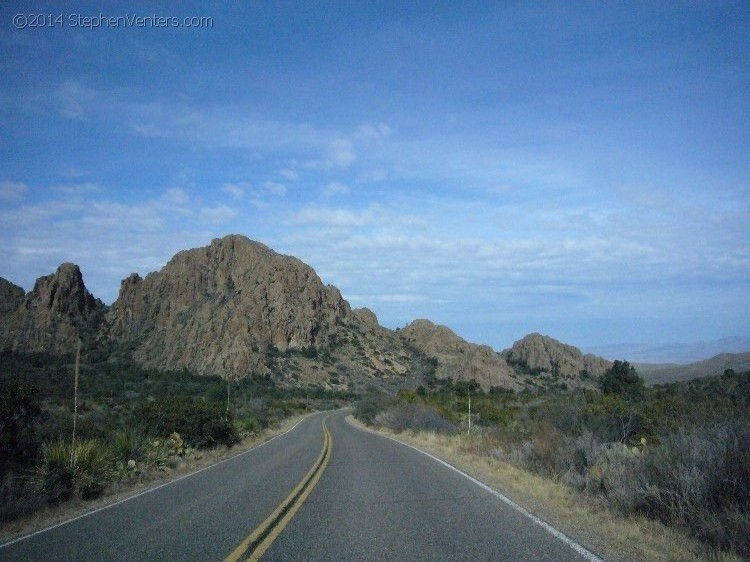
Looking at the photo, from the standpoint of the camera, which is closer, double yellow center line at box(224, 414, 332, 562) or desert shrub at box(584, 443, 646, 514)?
double yellow center line at box(224, 414, 332, 562)

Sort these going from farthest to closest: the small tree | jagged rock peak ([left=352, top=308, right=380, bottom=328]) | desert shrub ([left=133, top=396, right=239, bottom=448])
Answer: jagged rock peak ([left=352, top=308, right=380, bottom=328]), the small tree, desert shrub ([left=133, top=396, right=239, bottom=448])

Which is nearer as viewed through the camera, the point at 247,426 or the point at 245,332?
the point at 247,426

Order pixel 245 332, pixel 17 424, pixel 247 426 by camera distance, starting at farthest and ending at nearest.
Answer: pixel 245 332 < pixel 247 426 < pixel 17 424

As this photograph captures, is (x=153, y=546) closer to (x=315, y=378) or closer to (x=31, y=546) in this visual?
(x=31, y=546)

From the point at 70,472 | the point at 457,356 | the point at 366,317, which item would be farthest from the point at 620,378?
the point at 366,317

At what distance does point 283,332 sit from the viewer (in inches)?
4146

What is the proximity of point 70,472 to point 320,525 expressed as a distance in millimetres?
6768

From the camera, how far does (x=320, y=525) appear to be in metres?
9.09

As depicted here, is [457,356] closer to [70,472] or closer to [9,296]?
[9,296]

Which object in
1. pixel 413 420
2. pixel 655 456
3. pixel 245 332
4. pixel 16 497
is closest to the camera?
pixel 655 456

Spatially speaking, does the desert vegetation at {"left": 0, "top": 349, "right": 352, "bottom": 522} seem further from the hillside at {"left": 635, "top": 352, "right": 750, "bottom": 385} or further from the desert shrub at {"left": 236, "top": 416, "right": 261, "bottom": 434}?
the hillside at {"left": 635, "top": 352, "right": 750, "bottom": 385}

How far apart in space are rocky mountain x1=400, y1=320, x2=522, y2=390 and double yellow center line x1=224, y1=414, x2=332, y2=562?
85941 mm

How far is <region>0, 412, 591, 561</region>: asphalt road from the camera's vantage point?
756 centimetres

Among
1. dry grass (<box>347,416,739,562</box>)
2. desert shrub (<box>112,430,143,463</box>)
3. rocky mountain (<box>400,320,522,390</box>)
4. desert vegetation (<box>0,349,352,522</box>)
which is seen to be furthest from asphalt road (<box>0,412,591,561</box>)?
rocky mountain (<box>400,320,522,390</box>)
